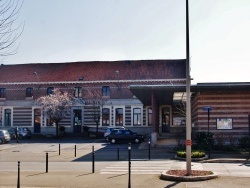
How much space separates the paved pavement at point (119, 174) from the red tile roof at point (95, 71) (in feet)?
102

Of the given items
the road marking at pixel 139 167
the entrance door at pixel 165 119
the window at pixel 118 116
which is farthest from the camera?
the window at pixel 118 116

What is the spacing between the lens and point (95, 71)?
54.2m

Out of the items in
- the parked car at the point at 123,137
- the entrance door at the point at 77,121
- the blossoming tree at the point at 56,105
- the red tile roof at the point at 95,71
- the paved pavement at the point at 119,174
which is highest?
the red tile roof at the point at 95,71

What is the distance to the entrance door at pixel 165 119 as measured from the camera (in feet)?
160

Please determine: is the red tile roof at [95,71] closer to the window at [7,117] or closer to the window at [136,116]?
the window at [136,116]

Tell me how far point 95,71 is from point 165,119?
12283mm

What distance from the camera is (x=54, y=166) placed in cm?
1922

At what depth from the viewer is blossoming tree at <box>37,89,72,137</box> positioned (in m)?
48.3

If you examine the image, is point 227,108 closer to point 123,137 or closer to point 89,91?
point 123,137

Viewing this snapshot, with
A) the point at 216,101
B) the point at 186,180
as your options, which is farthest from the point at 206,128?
the point at 186,180

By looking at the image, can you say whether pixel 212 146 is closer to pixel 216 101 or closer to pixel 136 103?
pixel 216 101

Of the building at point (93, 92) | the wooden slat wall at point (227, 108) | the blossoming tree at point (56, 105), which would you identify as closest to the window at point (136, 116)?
the building at point (93, 92)

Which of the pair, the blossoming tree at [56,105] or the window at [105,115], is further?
the window at [105,115]

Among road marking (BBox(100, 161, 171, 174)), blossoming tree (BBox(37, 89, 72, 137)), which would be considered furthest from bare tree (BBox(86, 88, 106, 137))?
road marking (BBox(100, 161, 171, 174))
